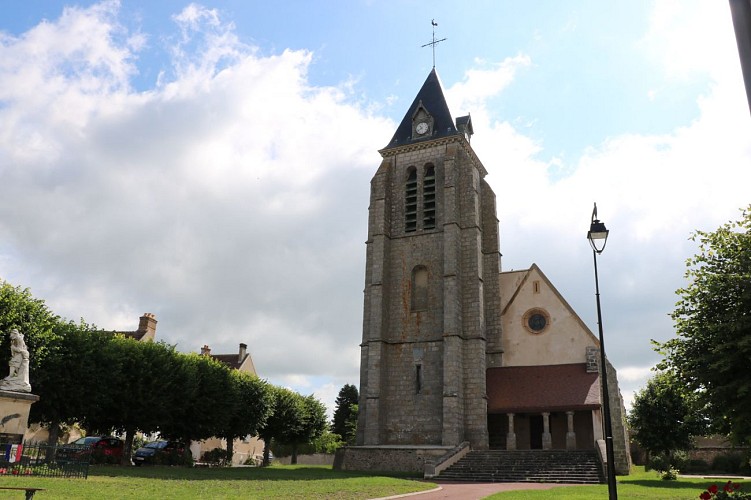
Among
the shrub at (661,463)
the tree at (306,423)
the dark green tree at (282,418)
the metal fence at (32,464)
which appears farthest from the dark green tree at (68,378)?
the shrub at (661,463)

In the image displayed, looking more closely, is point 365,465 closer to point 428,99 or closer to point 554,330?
point 554,330

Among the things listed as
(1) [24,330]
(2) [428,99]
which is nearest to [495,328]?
(2) [428,99]

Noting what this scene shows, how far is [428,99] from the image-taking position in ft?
138

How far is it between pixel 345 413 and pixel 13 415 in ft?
189

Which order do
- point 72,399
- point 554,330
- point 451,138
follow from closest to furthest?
point 72,399 → point 554,330 → point 451,138

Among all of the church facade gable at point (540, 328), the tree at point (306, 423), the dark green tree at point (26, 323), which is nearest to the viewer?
the dark green tree at point (26, 323)

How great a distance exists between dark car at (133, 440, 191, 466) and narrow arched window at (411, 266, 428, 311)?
15013mm

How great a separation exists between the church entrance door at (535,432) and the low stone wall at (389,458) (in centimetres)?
524

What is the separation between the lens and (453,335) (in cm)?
3331

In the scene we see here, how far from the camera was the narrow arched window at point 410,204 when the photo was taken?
125 ft

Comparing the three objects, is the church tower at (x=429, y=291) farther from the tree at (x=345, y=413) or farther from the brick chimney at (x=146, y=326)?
the tree at (x=345, y=413)

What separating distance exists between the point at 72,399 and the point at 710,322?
956 inches

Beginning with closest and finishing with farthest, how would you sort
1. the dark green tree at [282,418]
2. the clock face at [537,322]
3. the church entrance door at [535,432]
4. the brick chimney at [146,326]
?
the church entrance door at [535,432] → the clock face at [537,322] → the dark green tree at [282,418] → the brick chimney at [146,326]

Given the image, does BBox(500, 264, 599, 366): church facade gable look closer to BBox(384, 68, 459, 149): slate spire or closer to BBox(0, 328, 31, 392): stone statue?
BBox(384, 68, 459, 149): slate spire
